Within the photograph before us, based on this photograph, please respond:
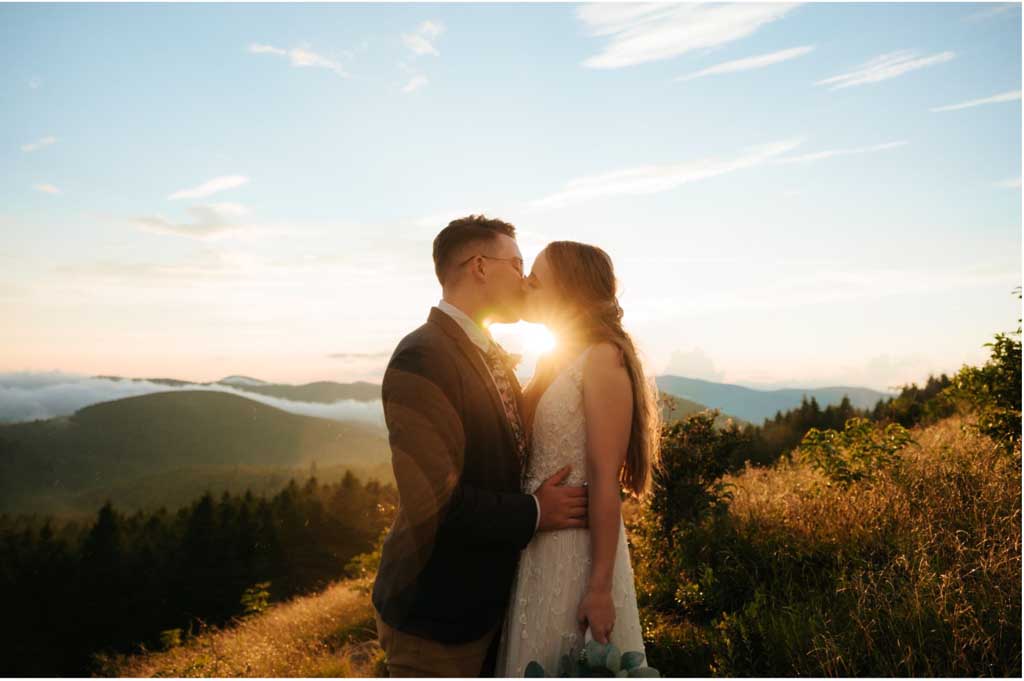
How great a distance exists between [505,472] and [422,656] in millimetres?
898

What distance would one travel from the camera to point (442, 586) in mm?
2893

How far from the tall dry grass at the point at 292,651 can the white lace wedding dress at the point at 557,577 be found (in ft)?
16.5

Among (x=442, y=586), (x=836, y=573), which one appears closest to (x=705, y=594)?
(x=836, y=573)

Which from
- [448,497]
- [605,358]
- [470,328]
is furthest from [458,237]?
[448,497]

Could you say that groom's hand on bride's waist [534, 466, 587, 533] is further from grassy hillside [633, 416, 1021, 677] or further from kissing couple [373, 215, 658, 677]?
grassy hillside [633, 416, 1021, 677]

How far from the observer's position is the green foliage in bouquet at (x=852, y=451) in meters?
8.47

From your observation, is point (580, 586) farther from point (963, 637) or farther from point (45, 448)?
point (45, 448)

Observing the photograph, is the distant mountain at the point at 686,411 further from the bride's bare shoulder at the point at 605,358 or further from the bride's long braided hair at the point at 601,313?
the bride's bare shoulder at the point at 605,358

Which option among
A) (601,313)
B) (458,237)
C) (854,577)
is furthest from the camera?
(854,577)

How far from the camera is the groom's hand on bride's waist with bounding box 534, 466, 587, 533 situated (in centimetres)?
301

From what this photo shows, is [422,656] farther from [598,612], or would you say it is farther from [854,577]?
[854,577]

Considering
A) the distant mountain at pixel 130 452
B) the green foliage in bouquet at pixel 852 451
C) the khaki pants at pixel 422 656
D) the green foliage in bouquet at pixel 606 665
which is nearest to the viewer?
the green foliage in bouquet at pixel 606 665

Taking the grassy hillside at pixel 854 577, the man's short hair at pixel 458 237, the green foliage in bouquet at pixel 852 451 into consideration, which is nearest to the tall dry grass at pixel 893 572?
the grassy hillside at pixel 854 577

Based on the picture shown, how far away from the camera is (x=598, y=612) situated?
9.71ft
